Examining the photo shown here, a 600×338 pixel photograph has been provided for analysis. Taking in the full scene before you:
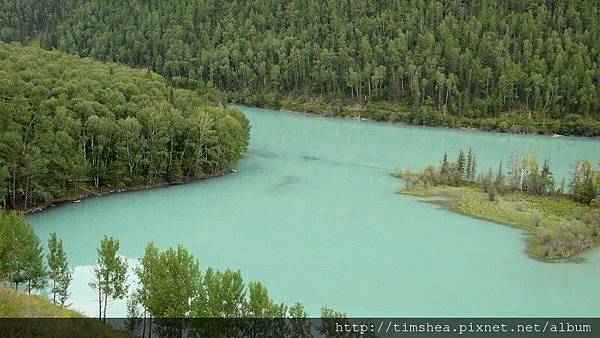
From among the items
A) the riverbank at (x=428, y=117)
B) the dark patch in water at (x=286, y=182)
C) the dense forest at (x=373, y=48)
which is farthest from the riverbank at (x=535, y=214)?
the dense forest at (x=373, y=48)

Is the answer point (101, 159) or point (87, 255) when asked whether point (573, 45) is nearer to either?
point (101, 159)

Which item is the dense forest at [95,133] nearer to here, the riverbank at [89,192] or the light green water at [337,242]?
the riverbank at [89,192]

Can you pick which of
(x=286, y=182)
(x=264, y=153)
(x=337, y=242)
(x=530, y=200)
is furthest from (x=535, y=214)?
(x=264, y=153)

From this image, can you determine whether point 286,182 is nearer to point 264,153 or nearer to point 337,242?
point 264,153

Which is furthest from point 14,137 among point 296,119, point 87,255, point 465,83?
point 465,83

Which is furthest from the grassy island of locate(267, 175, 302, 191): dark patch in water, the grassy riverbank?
the grassy riverbank

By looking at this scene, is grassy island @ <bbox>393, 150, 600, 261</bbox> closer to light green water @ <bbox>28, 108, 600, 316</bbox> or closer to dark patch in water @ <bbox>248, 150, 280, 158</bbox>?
light green water @ <bbox>28, 108, 600, 316</bbox>
